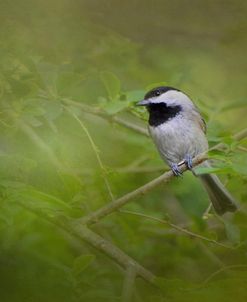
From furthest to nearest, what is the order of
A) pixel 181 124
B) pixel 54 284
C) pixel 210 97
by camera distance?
pixel 181 124 < pixel 210 97 < pixel 54 284

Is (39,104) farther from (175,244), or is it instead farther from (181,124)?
(181,124)

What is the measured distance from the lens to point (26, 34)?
3.16 ft

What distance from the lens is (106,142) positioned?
1184 millimetres

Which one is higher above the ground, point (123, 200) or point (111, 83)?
point (111, 83)

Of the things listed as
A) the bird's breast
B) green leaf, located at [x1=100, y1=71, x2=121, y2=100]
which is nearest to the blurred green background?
green leaf, located at [x1=100, y1=71, x2=121, y2=100]

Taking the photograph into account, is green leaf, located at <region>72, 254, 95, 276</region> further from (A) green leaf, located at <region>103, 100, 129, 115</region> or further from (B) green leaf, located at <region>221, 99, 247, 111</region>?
(B) green leaf, located at <region>221, 99, 247, 111</region>

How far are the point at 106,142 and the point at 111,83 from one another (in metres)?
0.11

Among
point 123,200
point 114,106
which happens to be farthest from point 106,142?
point 123,200

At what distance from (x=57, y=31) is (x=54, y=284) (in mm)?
536

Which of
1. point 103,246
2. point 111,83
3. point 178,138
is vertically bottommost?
point 103,246

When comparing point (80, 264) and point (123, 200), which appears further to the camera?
point (123, 200)

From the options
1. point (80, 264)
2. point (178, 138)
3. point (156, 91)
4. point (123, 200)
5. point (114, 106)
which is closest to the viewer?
point (80, 264)

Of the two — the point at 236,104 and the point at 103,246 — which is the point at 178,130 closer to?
the point at 236,104

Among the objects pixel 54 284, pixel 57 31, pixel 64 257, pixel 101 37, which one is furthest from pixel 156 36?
pixel 54 284
